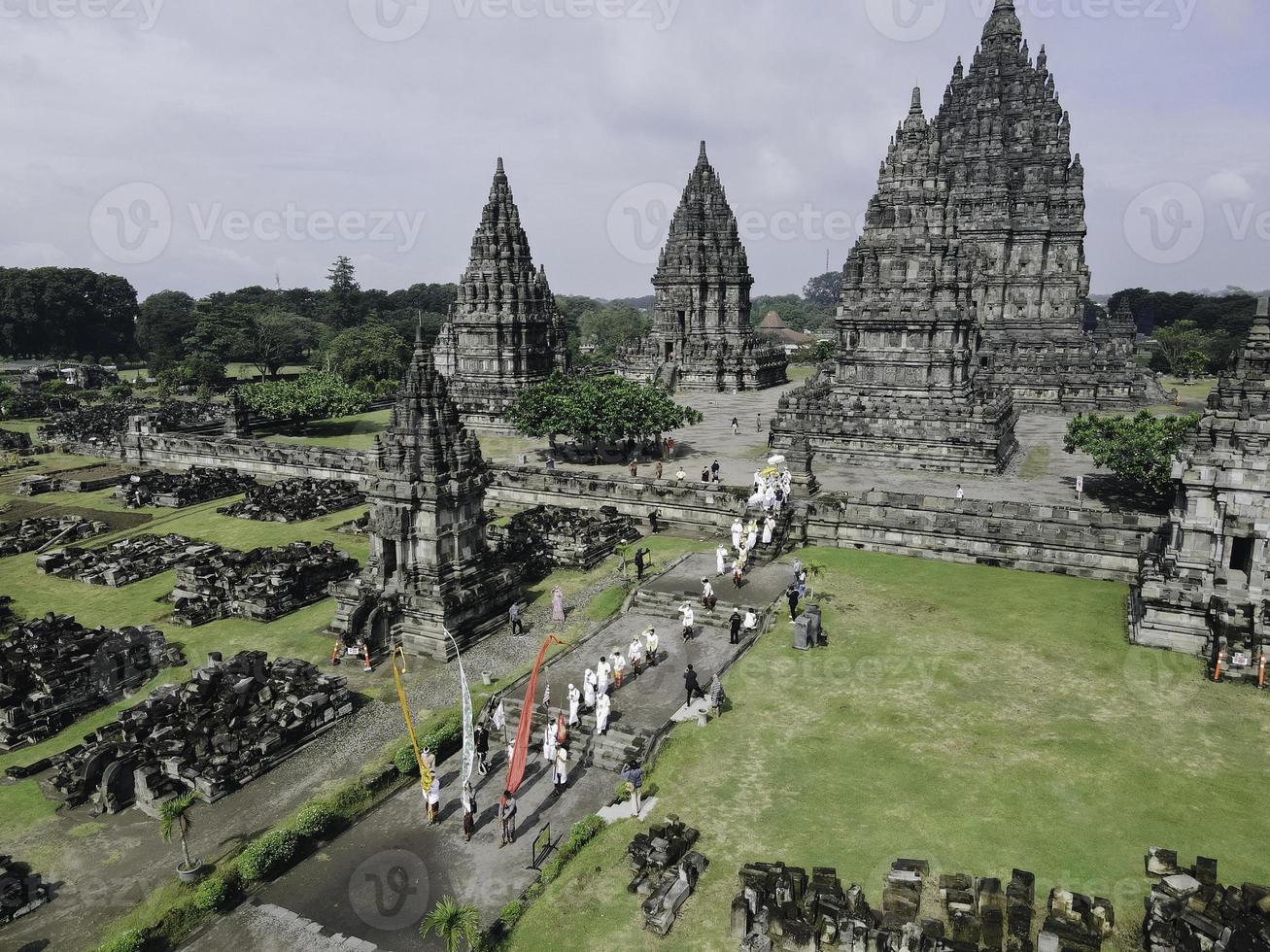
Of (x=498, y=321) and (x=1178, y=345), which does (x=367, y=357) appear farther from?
(x=1178, y=345)

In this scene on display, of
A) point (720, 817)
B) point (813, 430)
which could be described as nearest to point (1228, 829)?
point (720, 817)

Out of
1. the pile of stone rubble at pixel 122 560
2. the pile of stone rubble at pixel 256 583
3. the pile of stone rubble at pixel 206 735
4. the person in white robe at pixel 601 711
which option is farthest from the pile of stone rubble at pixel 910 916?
the pile of stone rubble at pixel 122 560

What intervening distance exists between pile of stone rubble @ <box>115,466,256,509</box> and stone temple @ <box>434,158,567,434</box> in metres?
19.9

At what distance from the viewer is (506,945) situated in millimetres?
13141

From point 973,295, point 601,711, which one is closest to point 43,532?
point 601,711

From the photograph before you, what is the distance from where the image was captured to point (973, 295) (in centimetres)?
5662

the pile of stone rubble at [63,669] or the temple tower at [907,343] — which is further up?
the temple tower at [907,343]

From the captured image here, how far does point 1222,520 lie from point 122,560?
122ft

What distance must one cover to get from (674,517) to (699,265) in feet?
169

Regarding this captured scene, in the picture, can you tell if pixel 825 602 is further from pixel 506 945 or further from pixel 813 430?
pixel 813 430

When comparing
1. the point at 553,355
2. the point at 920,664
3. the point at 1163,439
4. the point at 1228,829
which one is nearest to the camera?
the point at 1228,829

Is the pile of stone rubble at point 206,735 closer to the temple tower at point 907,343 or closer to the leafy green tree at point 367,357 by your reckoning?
the temple tower at point 907,343

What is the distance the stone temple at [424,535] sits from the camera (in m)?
24.8

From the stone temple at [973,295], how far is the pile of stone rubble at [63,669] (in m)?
35.9
